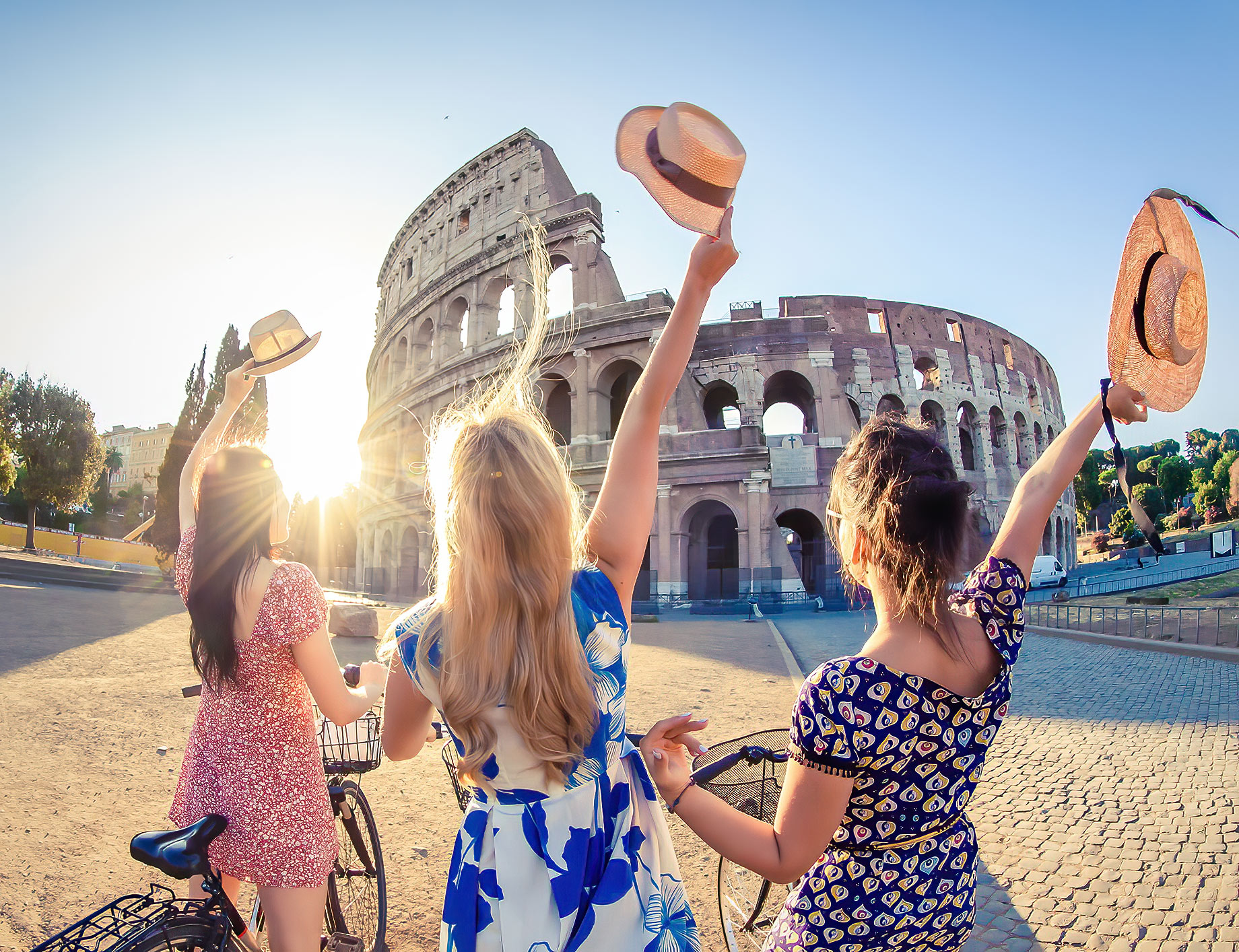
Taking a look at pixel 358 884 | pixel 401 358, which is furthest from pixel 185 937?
pixel 401 358

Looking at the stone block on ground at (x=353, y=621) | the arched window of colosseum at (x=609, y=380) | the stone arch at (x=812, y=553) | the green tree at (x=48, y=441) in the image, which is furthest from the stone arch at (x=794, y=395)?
the green tree at (x=48, y=441)

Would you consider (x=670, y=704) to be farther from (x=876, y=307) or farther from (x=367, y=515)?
(x=367, y=515)

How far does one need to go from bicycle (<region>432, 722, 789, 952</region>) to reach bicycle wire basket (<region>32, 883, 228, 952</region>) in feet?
2.47

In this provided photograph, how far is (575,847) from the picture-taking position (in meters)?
1.17

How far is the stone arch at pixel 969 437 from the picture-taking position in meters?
27.4

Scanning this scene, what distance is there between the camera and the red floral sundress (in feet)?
6.06

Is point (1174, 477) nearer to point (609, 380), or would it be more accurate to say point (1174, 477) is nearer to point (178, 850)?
point (609, 380)

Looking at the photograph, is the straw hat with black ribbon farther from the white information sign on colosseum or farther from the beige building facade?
the beige building facade

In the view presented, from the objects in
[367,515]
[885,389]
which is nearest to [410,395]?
[367,515]

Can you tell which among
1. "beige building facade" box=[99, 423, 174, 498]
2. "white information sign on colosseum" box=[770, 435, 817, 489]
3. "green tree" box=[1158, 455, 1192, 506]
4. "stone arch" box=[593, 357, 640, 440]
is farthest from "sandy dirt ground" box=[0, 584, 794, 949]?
"beige building facade" box=[99, 423, 174, 498]

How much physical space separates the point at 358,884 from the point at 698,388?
2076 centimetres

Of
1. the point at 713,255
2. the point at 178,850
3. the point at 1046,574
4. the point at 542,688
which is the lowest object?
the point at 1046,574

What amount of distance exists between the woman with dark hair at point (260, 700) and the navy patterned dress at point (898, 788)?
53.7 inches

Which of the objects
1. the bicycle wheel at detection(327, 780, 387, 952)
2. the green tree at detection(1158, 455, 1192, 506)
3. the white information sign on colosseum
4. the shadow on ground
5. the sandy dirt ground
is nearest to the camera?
the bicycle wheel at detection(327, 780, 387, 952)
